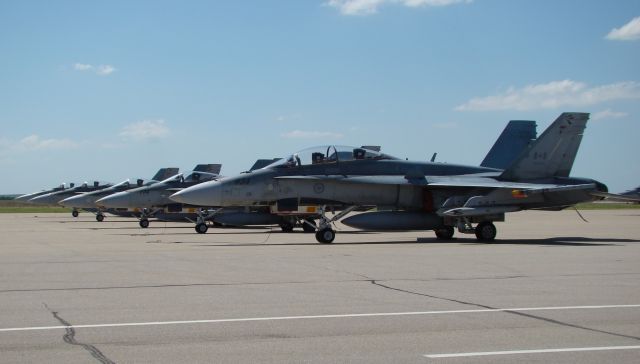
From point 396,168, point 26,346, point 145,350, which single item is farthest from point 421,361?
point 396,168

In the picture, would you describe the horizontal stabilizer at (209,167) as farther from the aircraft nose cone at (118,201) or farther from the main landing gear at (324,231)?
the main landing gear at (324,231)

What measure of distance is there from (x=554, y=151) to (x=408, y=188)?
4.30 m

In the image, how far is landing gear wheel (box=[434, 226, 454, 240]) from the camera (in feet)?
69.3

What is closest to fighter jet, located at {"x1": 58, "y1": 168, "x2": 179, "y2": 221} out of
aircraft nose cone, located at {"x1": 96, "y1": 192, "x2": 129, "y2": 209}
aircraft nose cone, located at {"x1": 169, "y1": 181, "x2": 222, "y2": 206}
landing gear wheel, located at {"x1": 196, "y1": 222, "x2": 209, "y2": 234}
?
aircraft nose cone, located at {"x1": 96, "y1": 192, "x2": 129, "y2": 209}

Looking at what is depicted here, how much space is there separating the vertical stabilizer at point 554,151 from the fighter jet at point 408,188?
0.03m

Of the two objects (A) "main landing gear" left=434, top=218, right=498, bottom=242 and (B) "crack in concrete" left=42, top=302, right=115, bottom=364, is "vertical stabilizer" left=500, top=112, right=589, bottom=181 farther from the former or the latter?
(B) "crack in concrete" left=42, top=302, right=115, bottom=364

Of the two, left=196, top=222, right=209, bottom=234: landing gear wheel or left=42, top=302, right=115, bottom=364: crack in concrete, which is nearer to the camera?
left=42, top=302, right=115, bottom=364: crack in concrete

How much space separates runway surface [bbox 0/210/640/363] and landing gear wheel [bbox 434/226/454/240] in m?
6.46

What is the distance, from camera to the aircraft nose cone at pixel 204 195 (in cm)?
2009

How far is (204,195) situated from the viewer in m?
20.2

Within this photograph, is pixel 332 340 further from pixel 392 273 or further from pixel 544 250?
pixel 544 250

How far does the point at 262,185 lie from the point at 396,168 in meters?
3.74

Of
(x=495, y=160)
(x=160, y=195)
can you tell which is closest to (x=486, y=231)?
(x=495, y=160)

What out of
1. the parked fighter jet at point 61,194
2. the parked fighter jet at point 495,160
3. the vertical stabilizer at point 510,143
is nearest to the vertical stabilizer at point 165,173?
the parked fighter jet at point 61,194
